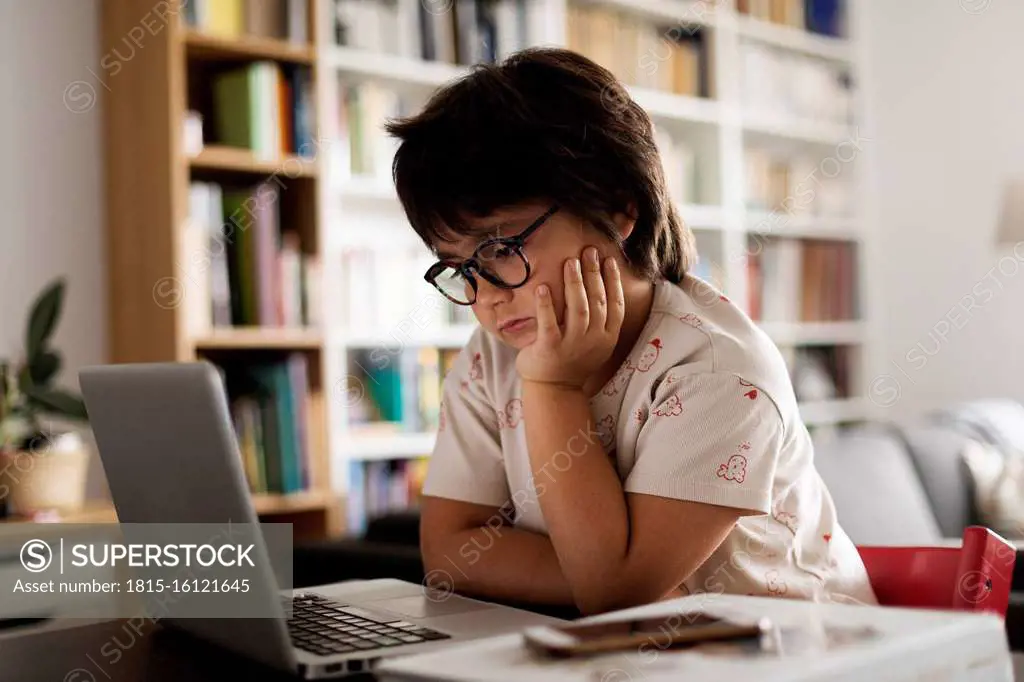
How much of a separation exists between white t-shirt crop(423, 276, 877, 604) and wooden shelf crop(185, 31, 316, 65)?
1743 mm

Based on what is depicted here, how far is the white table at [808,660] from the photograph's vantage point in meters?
0.52

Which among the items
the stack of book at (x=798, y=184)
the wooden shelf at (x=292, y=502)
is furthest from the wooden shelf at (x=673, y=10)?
the wooden shelf at (x=292, y=502)

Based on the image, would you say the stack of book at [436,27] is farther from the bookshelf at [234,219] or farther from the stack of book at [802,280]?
the stack of book at [802,280]

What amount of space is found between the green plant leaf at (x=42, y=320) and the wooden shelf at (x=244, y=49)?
2.27ft

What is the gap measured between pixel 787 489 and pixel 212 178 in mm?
2158

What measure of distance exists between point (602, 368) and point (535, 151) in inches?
9.7

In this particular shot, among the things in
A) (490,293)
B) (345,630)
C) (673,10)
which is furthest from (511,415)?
(673,10)

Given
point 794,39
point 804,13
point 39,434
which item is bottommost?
point 39,434

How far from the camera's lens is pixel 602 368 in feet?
3.76

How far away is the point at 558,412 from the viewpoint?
1.05 metres

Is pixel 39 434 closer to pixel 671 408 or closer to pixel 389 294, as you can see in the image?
pixel 389 294

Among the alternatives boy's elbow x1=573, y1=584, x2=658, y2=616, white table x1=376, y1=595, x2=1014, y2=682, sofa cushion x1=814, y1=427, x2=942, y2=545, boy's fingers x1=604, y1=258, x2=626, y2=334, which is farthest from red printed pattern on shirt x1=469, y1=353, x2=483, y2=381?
sofa cushion x1=814, y1=427, x2=942, y2=545

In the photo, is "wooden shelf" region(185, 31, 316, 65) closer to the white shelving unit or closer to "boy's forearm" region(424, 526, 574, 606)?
the white shelving unit

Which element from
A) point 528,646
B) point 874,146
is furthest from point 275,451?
point 874,146
